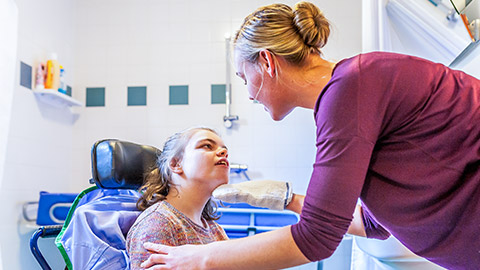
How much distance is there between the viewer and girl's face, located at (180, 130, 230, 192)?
5.22 feet

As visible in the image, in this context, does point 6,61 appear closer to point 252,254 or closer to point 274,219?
point 274,219

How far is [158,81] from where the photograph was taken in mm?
3246

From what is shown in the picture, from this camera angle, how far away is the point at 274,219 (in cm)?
279

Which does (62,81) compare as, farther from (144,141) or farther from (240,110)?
(240,110)

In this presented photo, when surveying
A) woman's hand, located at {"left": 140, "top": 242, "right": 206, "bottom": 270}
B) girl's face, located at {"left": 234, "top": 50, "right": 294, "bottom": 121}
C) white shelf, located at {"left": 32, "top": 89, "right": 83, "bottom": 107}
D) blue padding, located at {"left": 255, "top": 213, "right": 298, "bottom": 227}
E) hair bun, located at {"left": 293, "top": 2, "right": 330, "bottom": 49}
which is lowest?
blue padding, located at {"left": 255, "top": 213, "right": 298, "bottom": 227}

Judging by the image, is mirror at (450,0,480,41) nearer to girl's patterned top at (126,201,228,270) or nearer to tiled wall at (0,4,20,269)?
girl's patterned top at (126,201,228,270)

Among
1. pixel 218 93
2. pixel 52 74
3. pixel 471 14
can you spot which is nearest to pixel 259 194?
pixel 471 14

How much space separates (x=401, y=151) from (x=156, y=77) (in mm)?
2628

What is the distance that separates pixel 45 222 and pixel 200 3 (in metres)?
1.91

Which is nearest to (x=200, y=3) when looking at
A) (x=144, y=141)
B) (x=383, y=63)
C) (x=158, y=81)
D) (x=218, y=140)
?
(x=158, y=81)

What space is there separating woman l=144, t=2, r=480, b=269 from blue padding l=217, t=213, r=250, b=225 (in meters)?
1.86

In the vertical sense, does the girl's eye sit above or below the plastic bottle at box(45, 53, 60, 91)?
below

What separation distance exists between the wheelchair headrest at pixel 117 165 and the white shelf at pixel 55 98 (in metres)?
1.47

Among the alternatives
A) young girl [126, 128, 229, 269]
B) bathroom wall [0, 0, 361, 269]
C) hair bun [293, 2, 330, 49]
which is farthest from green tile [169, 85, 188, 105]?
hair bun [293, 2, 330, 49]
